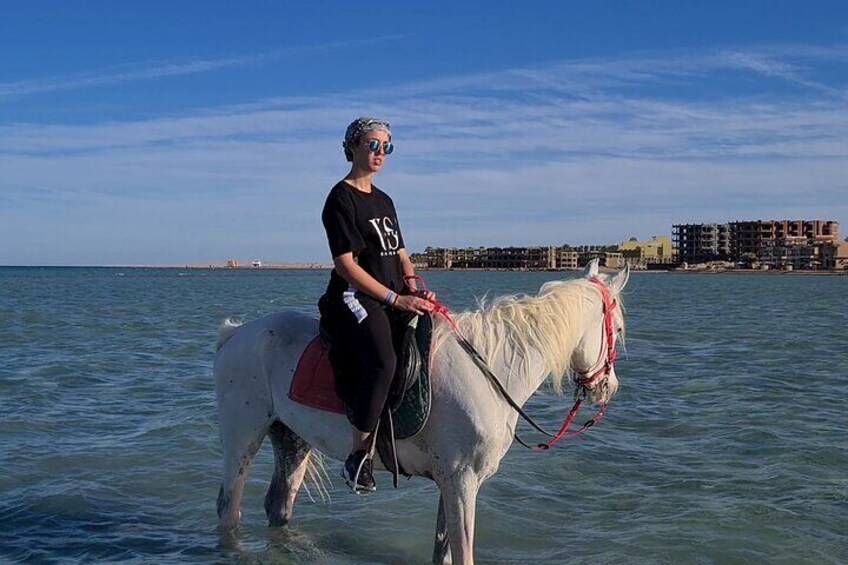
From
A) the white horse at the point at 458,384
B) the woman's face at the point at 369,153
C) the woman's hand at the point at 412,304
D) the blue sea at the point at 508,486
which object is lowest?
the blue sea at the point at 508,486

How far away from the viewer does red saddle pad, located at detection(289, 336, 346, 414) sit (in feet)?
17.5

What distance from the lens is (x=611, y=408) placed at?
12.2 meters

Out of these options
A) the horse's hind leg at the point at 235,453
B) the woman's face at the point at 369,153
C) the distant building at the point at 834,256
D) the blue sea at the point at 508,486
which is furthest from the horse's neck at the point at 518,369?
the distant building at the point at 834,256

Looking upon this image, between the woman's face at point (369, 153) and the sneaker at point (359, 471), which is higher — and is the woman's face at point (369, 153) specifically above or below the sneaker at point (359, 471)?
above

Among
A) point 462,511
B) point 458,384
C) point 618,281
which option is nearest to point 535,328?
point 458,384

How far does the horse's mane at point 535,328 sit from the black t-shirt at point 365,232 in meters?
0.50

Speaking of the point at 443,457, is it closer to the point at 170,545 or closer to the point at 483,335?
the point at 483,335

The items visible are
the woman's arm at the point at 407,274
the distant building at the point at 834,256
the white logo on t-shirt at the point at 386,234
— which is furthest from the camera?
the distant building at the point at 834,256

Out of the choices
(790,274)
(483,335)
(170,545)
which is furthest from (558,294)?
(790,274)

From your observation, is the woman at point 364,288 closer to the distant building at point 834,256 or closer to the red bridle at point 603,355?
the red bridle at point 603,355

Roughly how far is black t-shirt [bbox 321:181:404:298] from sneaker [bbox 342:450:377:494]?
3.24 feet

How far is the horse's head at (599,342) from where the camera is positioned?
5305mm

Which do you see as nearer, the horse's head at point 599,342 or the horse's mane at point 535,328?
the horse's mane at point 535,328

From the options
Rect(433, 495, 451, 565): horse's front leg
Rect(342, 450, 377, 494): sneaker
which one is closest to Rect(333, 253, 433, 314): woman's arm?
Rect(342, 450, 377, 494): sneaker
